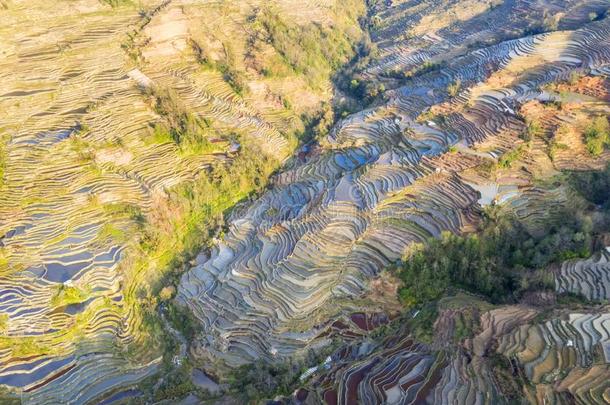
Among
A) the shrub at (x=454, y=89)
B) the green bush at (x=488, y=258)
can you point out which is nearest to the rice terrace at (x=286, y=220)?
the green bush at (x=488, y=258)

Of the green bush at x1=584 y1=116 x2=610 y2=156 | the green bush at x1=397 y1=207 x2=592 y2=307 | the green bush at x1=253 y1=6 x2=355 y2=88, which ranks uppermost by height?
the green bush at x1=253 y1=6 x2=355 y2=88

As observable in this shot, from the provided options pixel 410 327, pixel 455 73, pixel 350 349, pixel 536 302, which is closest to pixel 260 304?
pixel 350 349

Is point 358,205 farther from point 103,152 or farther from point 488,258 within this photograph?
point 103,152

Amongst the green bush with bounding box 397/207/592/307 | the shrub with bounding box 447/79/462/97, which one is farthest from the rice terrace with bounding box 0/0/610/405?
the shrub with bounding box 447/79/462/97

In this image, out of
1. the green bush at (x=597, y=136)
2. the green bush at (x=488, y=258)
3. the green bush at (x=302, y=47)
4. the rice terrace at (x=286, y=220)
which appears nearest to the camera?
the rice terrace at (x=286, y=220)

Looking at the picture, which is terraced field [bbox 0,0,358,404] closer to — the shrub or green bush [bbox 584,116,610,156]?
the shrub

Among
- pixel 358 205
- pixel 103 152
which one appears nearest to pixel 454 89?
pixel 358 205

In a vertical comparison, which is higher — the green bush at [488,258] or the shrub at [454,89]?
the shrub at [454,89]

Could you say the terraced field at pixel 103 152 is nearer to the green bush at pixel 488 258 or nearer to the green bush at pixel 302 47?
the green bush at pixel 302 47
